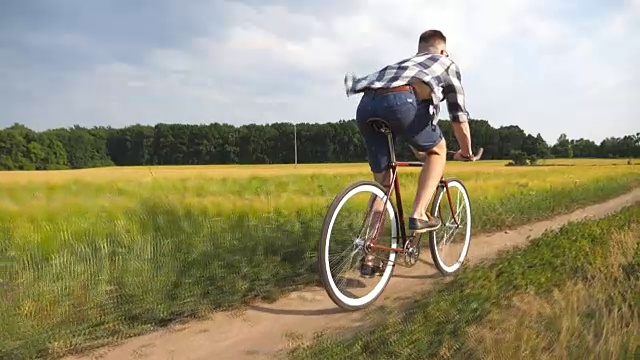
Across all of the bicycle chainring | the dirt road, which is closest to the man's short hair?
the bicycle chainring

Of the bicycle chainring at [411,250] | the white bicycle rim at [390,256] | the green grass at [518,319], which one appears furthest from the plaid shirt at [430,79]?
the green grass at [518,319]

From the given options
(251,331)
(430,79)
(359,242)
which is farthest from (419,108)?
(251,331)

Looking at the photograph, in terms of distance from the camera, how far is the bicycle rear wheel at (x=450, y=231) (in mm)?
4965

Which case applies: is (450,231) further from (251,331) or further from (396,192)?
(251,331)

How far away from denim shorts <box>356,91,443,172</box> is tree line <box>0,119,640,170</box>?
64529 mm

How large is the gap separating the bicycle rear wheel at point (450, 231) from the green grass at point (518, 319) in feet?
2.94

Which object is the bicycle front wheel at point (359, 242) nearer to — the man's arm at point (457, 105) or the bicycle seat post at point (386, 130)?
the bicycle seat post at point (386, 130)

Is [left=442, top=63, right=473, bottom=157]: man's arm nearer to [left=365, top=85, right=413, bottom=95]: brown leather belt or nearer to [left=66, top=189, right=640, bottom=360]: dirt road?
[left=365, top=85, right=413, bottom=95]: brown leather belt

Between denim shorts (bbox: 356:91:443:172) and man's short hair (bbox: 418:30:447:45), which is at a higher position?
man's short hair (bbox: 418:30:447:45)

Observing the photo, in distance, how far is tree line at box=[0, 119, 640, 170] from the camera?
6850 centimetres

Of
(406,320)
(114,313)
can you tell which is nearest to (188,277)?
(114,313)

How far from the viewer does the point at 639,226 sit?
6.68 m

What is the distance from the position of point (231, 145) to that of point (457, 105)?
77.1 metres

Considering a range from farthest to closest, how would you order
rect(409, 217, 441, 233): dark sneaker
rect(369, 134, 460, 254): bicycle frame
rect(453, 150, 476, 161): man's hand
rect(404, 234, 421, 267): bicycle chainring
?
rect(453, 150, 476, 161): man's hand < rect(404, 234, 421, 267): bicycle chainring < rect(409, 217, 441, 233): dark sneaker < rect(369, 134, 460, 254): bicycle frame
